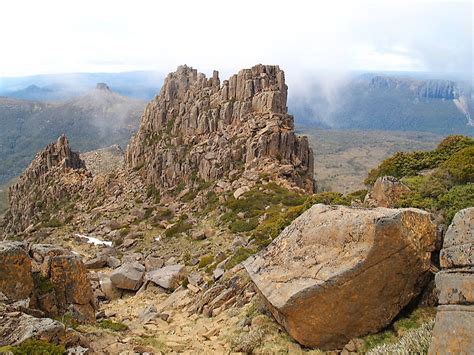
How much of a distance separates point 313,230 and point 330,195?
15.4m

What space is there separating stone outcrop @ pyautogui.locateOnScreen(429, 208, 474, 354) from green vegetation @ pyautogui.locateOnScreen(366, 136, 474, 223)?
723 centimetres

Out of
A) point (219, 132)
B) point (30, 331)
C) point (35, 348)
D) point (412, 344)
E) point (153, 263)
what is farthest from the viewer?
point (219, 132)

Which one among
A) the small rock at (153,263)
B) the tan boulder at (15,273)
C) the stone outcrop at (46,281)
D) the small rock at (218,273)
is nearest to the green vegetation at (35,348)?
the stone outcrop at (46,281)

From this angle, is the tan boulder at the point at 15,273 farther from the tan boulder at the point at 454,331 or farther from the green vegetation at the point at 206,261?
the green vegetation at the point at 206,261

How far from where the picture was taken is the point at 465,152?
26109 millimetres

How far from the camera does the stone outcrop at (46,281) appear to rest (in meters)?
17.3

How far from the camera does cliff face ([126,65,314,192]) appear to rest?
5700 centimetres

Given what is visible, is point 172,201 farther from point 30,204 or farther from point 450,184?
point 450,184

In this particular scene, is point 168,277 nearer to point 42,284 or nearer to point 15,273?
point 42,284

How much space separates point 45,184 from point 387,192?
81.9m

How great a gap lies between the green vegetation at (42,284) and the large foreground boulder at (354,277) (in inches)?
386

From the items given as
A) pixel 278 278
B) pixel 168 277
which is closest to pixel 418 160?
pixel 168 277

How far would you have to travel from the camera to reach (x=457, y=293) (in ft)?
33.7

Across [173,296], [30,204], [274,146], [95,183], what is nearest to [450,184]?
[173,296]
